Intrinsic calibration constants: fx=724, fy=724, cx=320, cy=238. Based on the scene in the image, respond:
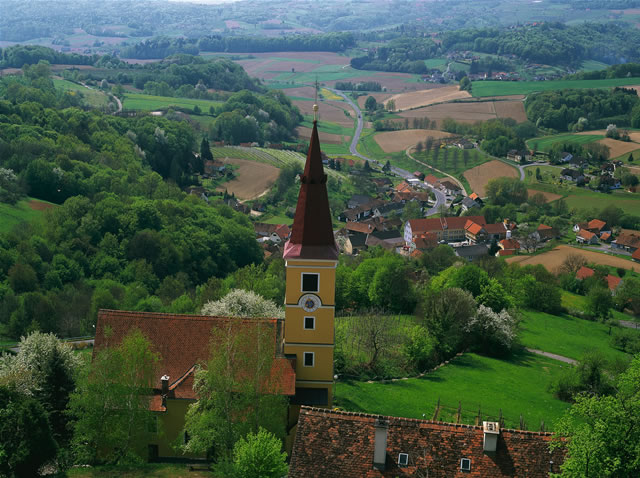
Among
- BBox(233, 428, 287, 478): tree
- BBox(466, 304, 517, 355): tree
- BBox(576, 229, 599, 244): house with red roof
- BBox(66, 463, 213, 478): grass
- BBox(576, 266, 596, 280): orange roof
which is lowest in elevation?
BBox(576, 229, 599, 244): house with red roof

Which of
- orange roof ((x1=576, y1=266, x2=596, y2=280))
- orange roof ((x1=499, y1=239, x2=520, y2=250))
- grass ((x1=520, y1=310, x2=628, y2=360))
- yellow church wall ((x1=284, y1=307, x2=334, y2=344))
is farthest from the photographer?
orange roof ((x1=499, y1=239, x2=520, y2=250))

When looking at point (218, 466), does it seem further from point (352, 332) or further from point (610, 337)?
point (610, 337)

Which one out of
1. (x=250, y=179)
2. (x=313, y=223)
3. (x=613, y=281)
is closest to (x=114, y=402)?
(x=313, y=223)

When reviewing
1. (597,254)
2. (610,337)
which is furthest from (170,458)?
(597,254)

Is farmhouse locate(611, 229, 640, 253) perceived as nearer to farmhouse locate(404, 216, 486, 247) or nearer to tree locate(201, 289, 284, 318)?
farmhouse locate(404, 216, 486, 247)

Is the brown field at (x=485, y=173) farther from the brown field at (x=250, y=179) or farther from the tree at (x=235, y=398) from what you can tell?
the tree at (x=235, y=398)

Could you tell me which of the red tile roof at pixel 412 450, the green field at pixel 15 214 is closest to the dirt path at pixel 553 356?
the red tile roof at pixel 412 450

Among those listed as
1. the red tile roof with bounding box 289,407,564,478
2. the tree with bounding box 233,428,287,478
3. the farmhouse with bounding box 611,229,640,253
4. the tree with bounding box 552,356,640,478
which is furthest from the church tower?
the farmhouse with bounding box 611,229,640,253

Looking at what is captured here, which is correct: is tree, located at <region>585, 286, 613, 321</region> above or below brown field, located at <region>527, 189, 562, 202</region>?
above
